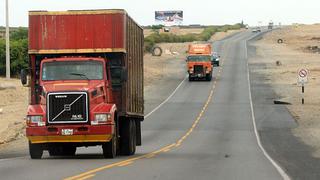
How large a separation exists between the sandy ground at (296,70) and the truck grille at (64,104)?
9.97m

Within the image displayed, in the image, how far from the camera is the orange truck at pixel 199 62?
7344cm

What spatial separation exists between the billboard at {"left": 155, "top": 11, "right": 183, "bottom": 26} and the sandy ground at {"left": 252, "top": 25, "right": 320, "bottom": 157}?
1262 inches

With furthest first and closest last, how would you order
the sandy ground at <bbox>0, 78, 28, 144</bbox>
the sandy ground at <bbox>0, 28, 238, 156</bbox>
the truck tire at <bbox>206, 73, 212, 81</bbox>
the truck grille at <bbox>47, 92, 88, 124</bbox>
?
the truck tire at <bbox>206, 73, 212, 81</bbox>, the sandy ground at <bbox>0, 78, 28, 144</bbox>, the sandy ground at <bbox>0, 28, 238, 156</bbox>, the truck grille at <bbox>47, 92, 88, 124</bbox>

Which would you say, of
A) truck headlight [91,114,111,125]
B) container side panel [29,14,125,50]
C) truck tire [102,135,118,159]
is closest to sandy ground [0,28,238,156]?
truck tire [102,135,118,159]

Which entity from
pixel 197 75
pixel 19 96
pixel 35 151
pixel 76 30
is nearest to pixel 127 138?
pixel 35 151

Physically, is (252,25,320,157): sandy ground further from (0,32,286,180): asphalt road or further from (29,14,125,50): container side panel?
(29,14,125,50): container side panel

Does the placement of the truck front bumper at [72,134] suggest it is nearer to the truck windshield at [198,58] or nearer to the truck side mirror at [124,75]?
the truck side mirror at [124,75]

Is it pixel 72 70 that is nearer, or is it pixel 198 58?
pixel 72 70

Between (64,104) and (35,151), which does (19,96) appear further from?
(64,104)

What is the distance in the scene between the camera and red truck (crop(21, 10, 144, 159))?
2002 cm

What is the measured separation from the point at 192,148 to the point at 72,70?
10094 millimetres

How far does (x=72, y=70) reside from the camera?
20.9 m

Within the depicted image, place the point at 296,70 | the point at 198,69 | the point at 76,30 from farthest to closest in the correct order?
the point at 296,70 < the point at 198,69 < the point at 76,30

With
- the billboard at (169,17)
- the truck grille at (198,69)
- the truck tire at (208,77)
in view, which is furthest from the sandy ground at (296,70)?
the billboard at (169,17)
